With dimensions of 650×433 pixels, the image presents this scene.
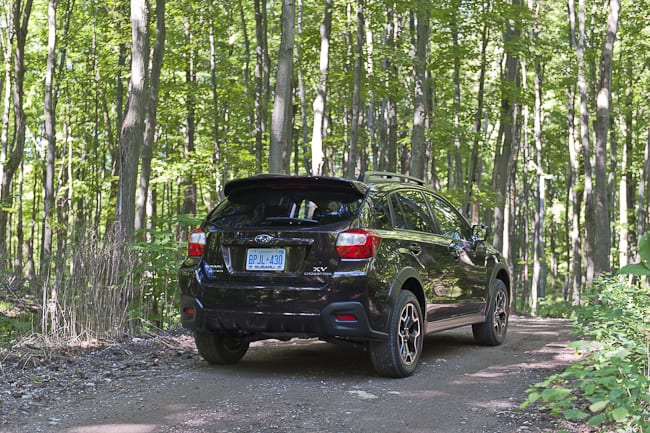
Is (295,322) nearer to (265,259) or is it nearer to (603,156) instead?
(265,259)

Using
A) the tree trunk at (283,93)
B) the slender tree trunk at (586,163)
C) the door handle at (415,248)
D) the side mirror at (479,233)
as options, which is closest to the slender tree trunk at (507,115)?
the slender tree trunk at (586,163)

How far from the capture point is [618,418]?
3.52 m

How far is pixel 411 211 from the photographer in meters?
7.58

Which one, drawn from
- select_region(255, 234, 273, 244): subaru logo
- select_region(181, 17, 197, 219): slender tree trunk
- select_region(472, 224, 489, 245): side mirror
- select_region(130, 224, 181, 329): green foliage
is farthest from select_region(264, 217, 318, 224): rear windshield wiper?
select_region(181, 17, 197, 219): slender tree trunk

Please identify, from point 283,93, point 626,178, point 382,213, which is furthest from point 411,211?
point 626,178

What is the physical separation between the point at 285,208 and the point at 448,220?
247cm

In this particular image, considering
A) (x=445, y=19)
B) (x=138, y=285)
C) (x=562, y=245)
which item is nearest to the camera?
(x=138, y=285)

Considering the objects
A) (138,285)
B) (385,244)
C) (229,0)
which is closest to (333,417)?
(385,244)

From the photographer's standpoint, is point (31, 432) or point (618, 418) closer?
point (618, 418)

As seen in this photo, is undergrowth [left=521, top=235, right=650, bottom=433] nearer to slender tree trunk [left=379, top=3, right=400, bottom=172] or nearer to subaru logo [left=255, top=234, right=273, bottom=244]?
subaru logo [left=255, top=234, right=273, bottom=244]

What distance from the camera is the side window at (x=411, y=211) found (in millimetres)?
7254

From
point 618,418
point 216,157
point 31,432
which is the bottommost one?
point 31,432

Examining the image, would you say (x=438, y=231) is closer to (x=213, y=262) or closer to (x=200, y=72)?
(x=213, y=262)

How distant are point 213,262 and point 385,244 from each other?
1570 mm
